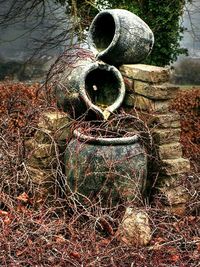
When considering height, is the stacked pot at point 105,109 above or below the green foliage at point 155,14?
above

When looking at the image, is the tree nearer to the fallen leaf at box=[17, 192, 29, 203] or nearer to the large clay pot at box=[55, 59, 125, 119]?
the large clay pot at box=[55, 59, 125, 119]

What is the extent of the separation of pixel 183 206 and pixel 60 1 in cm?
702

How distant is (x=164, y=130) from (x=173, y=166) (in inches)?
13.6

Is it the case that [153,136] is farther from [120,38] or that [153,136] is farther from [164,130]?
[120,38]

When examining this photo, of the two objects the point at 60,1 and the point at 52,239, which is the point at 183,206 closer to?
the point at 52,239

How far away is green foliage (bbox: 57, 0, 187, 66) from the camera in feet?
35.9

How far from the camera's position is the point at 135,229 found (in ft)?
17.6

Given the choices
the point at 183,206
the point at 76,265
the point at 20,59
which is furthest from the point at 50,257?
the point at 20,59

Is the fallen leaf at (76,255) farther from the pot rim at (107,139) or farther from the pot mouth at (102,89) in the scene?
the pot mouth at (102,89)

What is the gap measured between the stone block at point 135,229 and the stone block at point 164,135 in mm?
873

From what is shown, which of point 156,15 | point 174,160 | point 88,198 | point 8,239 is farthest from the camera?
point 156,15

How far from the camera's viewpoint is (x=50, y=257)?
4.96 metres

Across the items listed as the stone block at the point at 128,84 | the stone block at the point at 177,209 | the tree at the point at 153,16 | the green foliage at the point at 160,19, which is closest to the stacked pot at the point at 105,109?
the stone block at the point at 128,84

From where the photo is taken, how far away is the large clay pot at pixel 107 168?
568 cm
